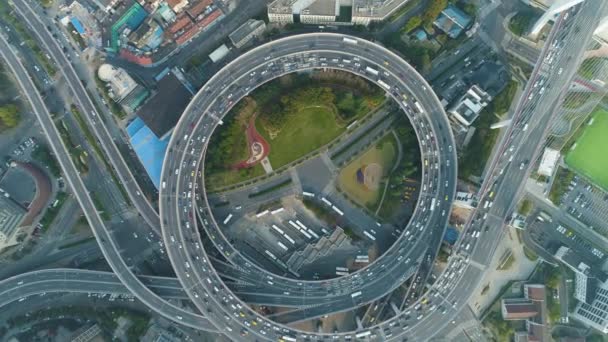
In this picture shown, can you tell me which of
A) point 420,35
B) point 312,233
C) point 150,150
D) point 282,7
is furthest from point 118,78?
point 420,35

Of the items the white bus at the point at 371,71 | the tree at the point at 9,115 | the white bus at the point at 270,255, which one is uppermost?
the tree at the point at 9,115

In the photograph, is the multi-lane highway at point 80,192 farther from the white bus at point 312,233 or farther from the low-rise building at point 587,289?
the low-rise building at point 587,289

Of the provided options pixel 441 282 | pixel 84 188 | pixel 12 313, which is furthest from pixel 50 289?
pixel 441 282

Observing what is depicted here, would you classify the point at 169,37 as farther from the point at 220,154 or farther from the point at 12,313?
the point at 12,313

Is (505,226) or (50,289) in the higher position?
(50,289)

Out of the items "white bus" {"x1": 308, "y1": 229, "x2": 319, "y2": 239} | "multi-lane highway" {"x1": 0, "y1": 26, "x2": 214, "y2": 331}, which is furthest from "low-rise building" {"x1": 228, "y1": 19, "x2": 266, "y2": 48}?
"white bus" {"x1": 308, "y1": 229, "x2": 319, "y2": 239}

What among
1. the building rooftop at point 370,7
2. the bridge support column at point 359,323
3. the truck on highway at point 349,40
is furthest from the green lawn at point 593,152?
the bridge support column at point 359,323
